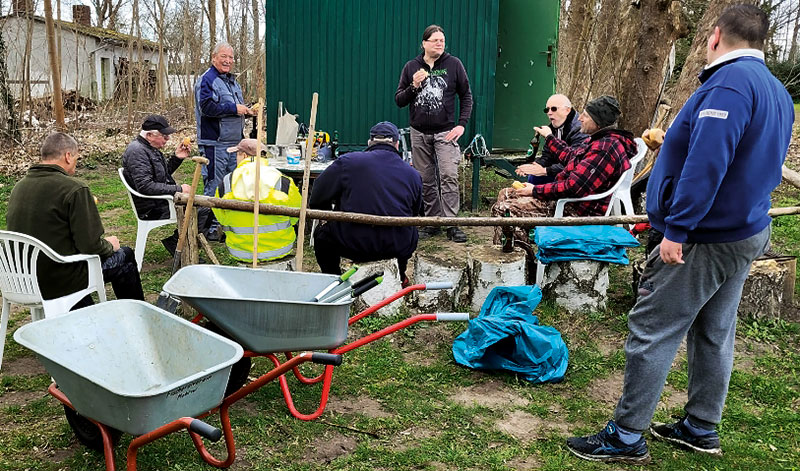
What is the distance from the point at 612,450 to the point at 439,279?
2045 millimetres

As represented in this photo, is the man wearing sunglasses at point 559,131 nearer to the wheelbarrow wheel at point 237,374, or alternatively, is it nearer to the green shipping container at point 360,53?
the green shipping container at point 360,53

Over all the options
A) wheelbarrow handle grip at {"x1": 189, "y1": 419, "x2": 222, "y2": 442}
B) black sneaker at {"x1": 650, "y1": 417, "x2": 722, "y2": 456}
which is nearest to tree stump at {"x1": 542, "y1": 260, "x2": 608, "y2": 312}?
black sneaker at {"x1": 650, "y1": 417, "x2": 722, "y2": 456}

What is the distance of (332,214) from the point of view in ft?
14.1

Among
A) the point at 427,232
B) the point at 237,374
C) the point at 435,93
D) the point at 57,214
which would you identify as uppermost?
the point at 435,93

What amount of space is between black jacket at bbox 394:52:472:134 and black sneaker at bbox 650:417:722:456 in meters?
4.08

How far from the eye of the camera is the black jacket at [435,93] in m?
6.78

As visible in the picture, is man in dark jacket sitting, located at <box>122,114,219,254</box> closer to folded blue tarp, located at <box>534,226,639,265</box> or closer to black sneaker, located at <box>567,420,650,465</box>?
folded blue tarp, located at <box>534,226,639,265</box>

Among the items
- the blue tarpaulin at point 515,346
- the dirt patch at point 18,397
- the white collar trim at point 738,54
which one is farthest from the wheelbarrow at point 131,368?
the white collar trim at point 738,54

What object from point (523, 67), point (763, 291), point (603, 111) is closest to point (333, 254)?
point (603, 111)

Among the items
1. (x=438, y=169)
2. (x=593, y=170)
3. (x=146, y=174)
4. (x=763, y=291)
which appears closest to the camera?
(x=763, y=291)

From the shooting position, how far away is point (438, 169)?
6.98 m

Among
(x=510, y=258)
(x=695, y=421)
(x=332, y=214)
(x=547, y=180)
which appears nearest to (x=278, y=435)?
(x=332, y=214)

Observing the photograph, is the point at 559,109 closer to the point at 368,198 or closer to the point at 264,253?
the point at 368,198

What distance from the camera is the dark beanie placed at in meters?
5.11
